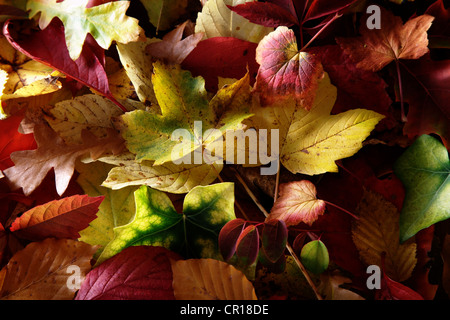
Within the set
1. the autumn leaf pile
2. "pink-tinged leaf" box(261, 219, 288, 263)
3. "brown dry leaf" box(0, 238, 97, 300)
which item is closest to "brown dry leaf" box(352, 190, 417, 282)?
the autumn leaf pile

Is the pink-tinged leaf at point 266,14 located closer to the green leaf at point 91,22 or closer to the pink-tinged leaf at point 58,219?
the green leaf at point 91,22

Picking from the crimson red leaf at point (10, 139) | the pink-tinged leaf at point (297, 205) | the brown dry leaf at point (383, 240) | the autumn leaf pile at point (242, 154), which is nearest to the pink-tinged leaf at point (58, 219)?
the autumn leaf pile at point (242, 154)

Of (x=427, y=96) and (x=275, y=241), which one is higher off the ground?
(x=427, y=96)

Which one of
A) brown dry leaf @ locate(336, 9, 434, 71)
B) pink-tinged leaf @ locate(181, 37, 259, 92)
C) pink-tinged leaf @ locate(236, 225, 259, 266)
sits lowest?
pink-tinged leaf @ locate(236, 225, 259, 266)

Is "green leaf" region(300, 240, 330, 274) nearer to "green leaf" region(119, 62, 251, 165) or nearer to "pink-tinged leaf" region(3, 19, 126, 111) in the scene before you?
"green leaf" region(119, 62, 251, 165)

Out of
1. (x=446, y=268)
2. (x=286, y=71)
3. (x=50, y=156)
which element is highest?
(x=286, y=71)

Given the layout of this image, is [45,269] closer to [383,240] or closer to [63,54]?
[63,54]

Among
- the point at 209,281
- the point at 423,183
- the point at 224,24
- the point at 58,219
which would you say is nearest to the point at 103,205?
the point at 58,219
